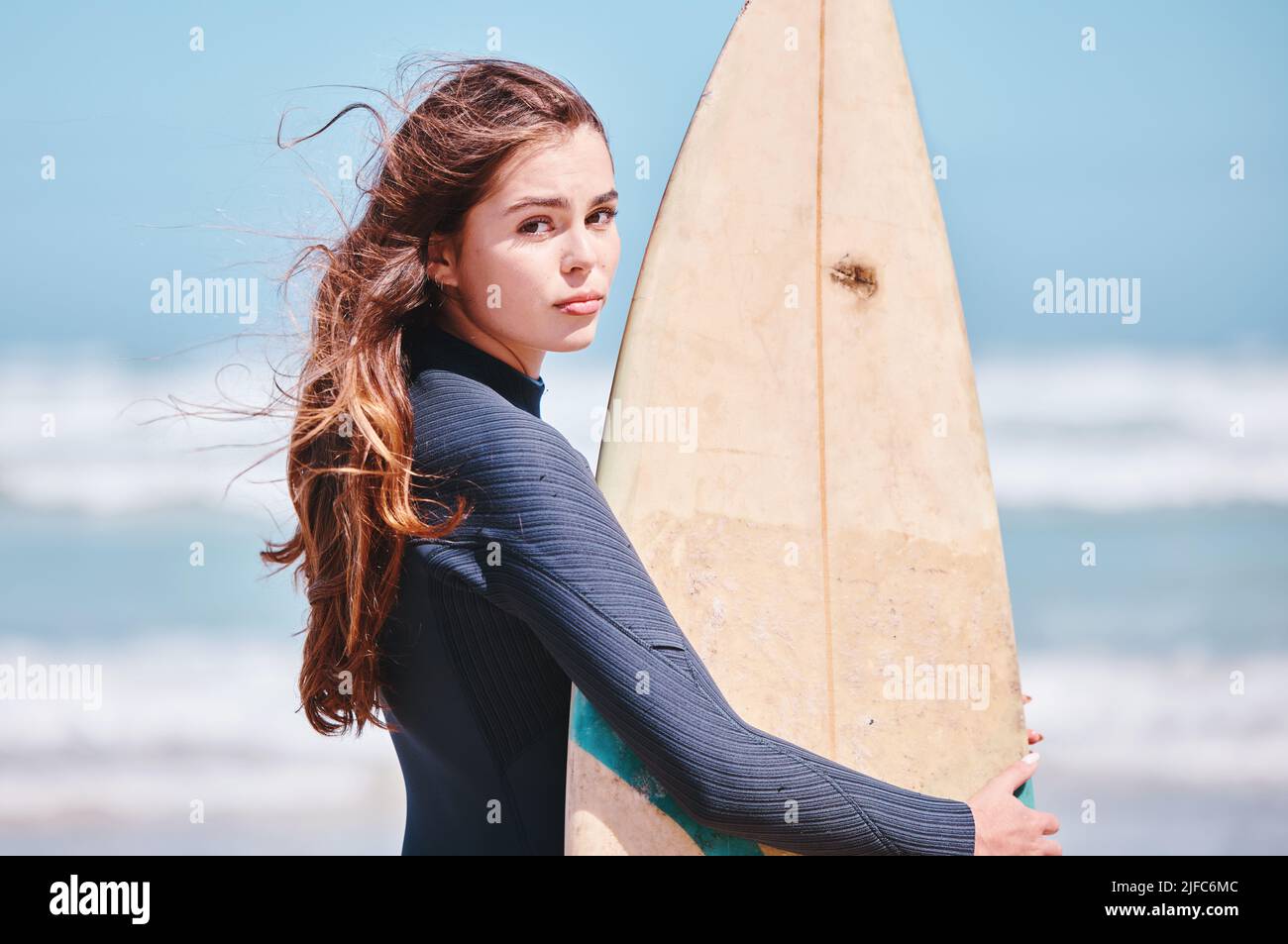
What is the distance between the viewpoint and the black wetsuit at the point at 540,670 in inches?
59.3

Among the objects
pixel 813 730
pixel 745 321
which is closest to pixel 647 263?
pixel 745 321

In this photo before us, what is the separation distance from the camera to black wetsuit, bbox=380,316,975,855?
151 cm

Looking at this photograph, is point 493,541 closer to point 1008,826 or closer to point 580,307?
point 580,307

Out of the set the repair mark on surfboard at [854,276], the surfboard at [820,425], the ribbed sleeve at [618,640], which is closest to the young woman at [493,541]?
the ribbed sleeve at [618,640]

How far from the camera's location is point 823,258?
2.19 m

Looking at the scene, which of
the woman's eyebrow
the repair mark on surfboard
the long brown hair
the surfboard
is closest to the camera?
the long brown hair

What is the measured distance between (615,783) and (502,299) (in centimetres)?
71

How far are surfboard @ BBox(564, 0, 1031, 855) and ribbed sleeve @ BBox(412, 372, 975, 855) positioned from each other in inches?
16.3

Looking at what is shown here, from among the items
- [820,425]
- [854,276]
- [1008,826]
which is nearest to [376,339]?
[820,425]

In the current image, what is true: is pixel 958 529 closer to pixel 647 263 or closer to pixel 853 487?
pixel 853 487

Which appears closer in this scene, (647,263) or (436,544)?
(436,544)

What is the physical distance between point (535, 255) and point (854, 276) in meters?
0.69

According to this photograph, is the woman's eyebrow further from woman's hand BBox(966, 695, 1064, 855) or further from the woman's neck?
woman's hand BBox(966, 695, 1064, 855)

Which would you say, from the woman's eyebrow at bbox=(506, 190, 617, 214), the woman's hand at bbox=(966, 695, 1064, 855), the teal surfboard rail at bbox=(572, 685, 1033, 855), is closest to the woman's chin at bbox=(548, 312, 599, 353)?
the woman's eyebrow at bbox=(506, 190, 617, 214)
